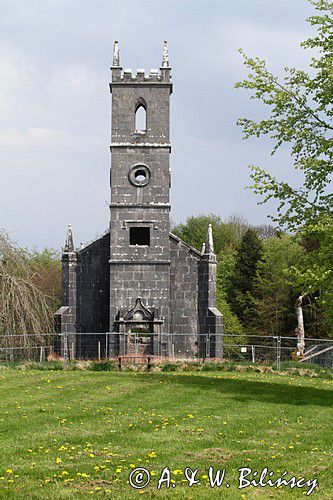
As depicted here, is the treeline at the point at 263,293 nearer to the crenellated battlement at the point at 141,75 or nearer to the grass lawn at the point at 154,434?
the crenellated battlement at the point at 141,75

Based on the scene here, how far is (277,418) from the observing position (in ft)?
60.1

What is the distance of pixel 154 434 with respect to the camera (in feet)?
51.6

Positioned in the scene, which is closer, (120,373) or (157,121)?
(120,373)

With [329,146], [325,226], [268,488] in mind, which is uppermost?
[329,146]

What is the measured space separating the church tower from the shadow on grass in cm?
1264

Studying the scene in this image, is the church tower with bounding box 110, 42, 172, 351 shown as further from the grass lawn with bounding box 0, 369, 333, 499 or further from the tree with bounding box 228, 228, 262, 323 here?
the tree with bounding box 228, 228, 262, 323

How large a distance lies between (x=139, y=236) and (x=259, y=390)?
2053cm

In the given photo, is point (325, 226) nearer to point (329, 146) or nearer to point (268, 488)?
point (329, 146)

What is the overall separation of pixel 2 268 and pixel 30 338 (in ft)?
11.8

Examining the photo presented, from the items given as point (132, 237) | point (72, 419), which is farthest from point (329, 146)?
point (132, 237)

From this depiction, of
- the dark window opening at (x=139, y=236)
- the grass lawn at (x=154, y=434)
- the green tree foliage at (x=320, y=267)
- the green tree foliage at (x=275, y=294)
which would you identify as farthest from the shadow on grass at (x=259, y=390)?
the green tree foliage at (x=275, y=294)

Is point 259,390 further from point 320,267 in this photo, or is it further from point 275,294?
point 275,294

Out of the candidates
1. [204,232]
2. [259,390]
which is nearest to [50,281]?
[204,232]

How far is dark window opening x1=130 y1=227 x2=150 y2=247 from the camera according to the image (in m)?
43.0
